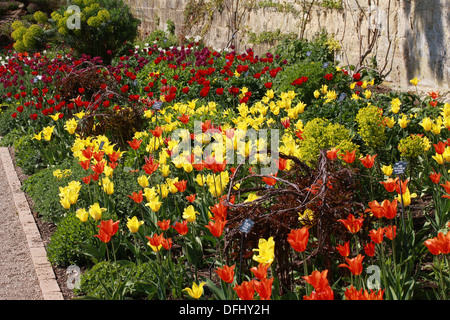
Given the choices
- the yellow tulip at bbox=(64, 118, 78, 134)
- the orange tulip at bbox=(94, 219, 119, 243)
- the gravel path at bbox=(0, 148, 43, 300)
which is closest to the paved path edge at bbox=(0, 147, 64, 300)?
the gravel path at bbox=(0, 148, 43, 300)

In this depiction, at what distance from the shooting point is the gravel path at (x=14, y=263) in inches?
134

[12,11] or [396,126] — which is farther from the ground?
[12,11]

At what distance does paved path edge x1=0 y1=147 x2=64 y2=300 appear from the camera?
332cm

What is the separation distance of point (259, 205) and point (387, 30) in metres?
5.16

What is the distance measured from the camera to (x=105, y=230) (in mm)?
2609

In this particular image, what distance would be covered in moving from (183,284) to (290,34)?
22.2 feet

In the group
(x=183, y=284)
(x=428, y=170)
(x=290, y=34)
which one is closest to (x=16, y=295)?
(x=183, y=284)

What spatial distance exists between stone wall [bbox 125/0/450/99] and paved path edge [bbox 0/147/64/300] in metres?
4.65

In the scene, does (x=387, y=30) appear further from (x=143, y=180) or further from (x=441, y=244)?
(x=441, y=244)

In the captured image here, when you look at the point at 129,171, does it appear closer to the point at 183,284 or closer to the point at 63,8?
the point at 183,284

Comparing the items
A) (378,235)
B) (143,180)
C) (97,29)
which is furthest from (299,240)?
(97,29)

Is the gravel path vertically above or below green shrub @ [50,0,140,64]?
below

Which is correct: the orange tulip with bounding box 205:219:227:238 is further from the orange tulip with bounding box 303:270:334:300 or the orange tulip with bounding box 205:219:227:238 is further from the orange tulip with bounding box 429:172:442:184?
the orange tulip with bounding box 429:172:442:184

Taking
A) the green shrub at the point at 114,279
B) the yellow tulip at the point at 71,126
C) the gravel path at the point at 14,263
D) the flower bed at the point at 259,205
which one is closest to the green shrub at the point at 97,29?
the flower bed at the point at 259,205
